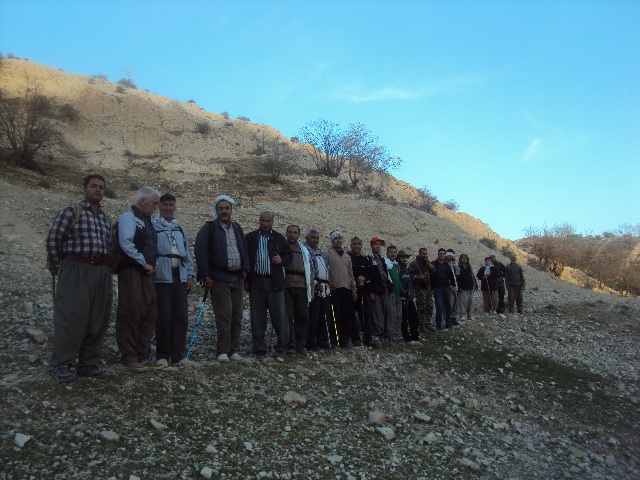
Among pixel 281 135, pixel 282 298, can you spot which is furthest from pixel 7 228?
pixel 281 135

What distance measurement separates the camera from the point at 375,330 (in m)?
7.56

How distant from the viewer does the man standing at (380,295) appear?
24.6 ft

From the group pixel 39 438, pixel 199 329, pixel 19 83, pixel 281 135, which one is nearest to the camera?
pixel 39 438

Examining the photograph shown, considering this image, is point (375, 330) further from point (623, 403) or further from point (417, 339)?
point (623, 403)

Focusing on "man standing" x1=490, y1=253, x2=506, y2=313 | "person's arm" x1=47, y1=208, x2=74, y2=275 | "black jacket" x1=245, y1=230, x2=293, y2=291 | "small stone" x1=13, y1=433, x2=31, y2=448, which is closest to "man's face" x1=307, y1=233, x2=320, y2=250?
"black jacket" x1=245, y1=230, x2=293, y2=291

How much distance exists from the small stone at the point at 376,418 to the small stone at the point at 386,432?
110 mm

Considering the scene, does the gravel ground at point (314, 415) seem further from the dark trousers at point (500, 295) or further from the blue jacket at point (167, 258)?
the dark trousers at point (500, 295)

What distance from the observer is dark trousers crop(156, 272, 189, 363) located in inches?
195

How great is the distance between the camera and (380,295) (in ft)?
24.8

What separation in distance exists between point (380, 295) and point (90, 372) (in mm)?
4591

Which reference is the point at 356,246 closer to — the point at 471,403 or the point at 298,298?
the point at 298,298

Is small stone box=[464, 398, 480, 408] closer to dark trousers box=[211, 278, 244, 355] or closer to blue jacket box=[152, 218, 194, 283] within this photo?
dark trousers box=[211, 278, 244, 355]

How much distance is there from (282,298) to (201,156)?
27.1 metres

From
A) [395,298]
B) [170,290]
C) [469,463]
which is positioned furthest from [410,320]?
[170,290]
